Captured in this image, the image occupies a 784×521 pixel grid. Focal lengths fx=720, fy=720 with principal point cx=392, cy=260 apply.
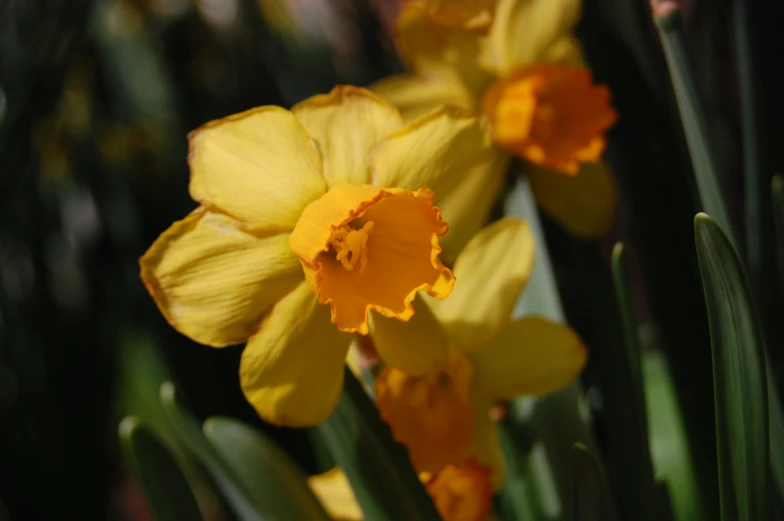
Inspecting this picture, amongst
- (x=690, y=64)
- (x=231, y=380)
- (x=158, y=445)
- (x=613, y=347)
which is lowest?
(x=231, y=380)

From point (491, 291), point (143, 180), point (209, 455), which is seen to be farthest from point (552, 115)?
point (143, 180)

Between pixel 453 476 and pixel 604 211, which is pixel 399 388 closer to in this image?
pixel 453 476

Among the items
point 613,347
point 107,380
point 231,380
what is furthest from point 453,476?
point 107,380

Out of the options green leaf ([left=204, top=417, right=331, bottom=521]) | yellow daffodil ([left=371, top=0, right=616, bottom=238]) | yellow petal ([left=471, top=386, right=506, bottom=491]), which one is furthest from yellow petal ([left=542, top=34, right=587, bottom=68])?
green leaf ([left=204, top=417, right=331, bottom=521])

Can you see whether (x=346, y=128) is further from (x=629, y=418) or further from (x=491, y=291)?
(x=629, y=418)

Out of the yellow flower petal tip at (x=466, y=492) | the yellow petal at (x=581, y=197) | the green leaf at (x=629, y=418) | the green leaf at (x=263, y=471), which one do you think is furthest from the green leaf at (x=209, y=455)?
the yellow petal at (x=581, y=197)

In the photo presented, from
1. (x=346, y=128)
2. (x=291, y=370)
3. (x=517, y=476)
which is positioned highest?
(x=346, y=128)

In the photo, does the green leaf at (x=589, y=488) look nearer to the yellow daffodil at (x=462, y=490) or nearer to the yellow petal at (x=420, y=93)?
the yellow daffodil at (x=462, y=490)
